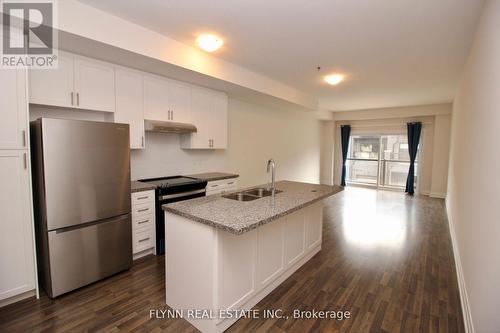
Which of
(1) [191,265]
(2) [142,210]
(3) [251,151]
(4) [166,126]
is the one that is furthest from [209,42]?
(3) [251,151]

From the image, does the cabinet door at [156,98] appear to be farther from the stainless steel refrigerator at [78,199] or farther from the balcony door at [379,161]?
the balcony door at [379,161]

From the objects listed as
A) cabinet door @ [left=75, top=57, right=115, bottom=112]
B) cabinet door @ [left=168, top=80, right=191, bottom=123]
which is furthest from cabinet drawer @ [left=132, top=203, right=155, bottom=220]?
cabinet door @ [left=168, top=80, right=191, bottom=123]

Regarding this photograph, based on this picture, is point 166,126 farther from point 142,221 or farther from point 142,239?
point 142,239

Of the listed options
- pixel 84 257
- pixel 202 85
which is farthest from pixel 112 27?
pixel 84 257

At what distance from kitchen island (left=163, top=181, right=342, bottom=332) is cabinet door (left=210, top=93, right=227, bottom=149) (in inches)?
77.7

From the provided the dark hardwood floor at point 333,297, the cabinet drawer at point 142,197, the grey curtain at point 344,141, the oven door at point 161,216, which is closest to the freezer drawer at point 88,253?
the dark hardwood floor at point 333,297

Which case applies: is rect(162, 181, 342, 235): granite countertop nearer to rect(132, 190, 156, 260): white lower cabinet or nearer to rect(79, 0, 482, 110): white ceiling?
rect(132, 190, 156, 260): white lower cabinet

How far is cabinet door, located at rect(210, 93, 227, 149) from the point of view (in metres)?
4.28

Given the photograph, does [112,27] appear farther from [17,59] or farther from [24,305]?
[24,305]

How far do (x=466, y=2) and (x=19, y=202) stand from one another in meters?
4.17

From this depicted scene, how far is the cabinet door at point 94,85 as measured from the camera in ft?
8.80

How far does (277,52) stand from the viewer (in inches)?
129

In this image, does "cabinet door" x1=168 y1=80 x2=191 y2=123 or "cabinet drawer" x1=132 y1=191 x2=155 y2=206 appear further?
"cabinet door" x1=168 y1=80 x2=191 y2=123

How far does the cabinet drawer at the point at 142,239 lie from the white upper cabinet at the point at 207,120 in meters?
1.49
